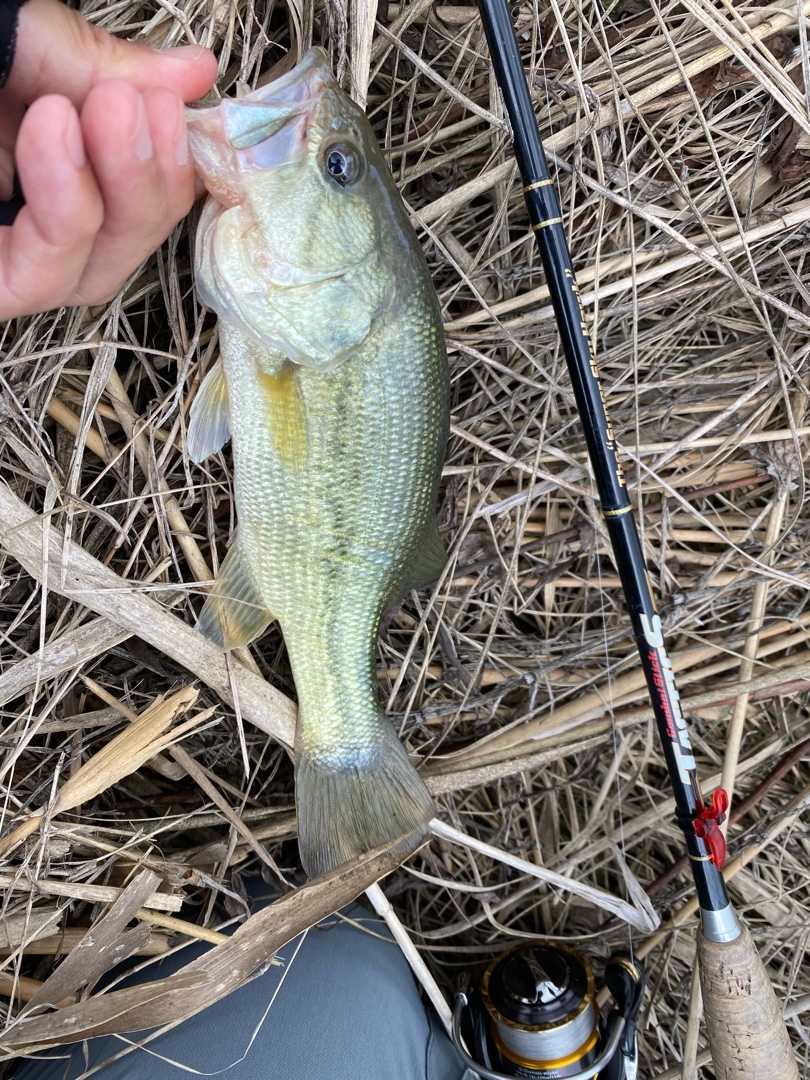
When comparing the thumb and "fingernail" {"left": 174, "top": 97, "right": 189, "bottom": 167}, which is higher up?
the thumb

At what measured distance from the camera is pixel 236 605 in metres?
1.50

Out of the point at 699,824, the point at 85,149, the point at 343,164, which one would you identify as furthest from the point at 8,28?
the point at 699,824

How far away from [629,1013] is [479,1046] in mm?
348

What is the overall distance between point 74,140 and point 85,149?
5 cm

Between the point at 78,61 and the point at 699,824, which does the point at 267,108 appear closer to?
the point at 78,61

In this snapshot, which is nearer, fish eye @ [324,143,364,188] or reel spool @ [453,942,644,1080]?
fish eye @ [324,143,364,188]

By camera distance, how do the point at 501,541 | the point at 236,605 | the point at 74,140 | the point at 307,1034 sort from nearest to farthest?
the point at 74,140 → the point at 236,605 → the point at 307,1034 → the point at 501,541

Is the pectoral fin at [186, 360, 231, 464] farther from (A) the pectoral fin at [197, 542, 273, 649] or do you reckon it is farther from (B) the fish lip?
(B) the fish lip

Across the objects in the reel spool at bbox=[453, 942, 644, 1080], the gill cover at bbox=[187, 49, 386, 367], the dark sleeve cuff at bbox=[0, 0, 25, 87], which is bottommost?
the reel spool at bbox=[453, 942, 644, 1080]

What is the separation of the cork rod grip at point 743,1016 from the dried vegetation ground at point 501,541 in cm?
27

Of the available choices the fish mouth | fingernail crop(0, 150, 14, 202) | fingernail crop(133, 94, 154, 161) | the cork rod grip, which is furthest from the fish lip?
the cork rod grip

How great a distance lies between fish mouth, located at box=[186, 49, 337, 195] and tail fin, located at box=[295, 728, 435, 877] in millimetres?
1039

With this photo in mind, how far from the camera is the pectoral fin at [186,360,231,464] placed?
139cm

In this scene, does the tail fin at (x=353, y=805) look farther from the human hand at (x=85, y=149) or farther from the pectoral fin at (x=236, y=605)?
the human hand at (x=85, y=149)
